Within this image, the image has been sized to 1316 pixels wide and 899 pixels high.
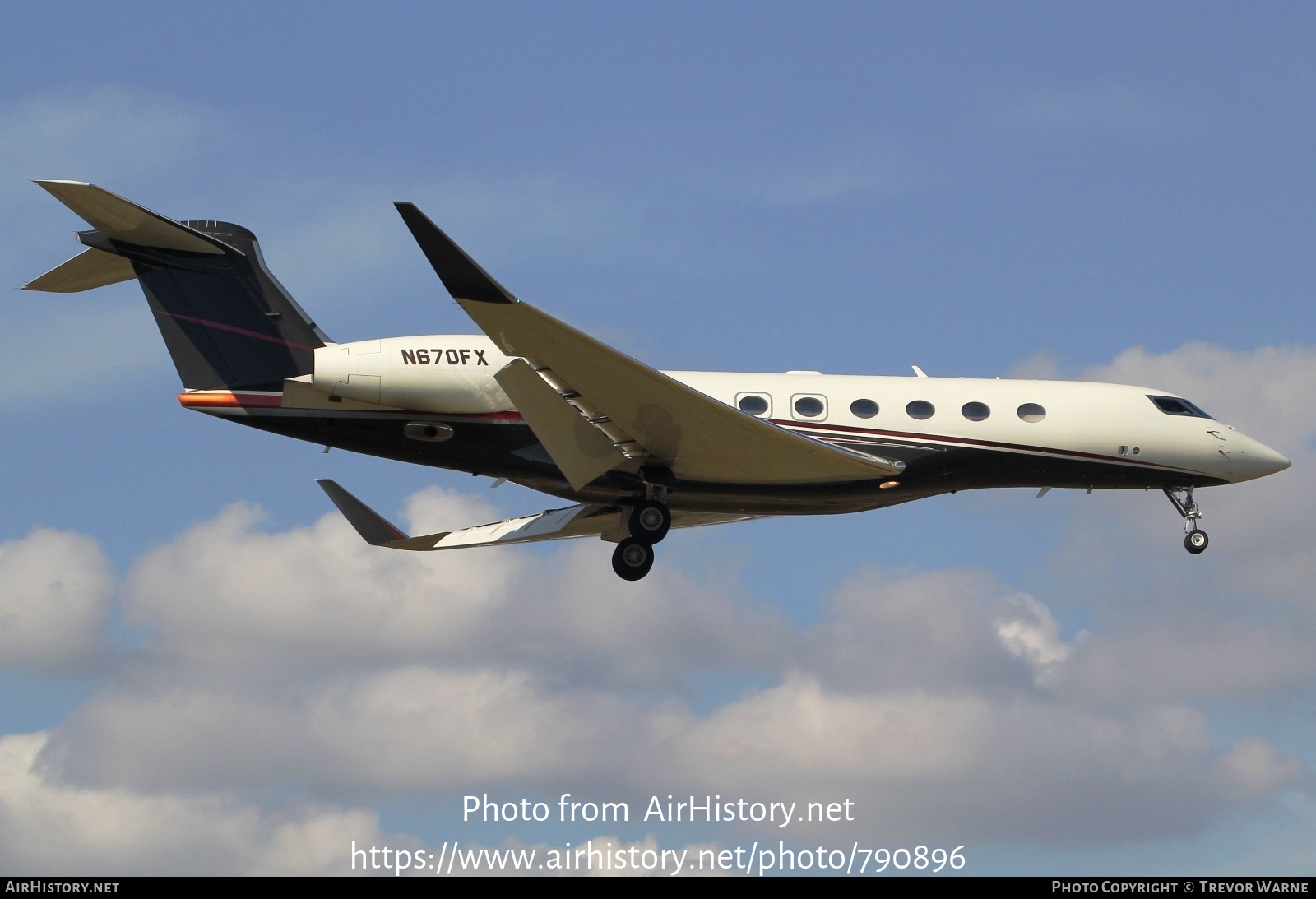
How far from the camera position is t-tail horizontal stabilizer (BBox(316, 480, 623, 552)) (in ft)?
87.7

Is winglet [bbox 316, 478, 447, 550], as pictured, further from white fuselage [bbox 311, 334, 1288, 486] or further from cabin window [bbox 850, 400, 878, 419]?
cabin window [bbox 850, 400, 878, 419]

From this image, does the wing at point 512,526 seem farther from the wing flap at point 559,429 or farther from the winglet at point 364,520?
the wing flap at point 559,429

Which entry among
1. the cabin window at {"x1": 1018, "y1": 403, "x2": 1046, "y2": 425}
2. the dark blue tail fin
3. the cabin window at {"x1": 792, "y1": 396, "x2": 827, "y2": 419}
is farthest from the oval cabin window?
the dark blue tail fin

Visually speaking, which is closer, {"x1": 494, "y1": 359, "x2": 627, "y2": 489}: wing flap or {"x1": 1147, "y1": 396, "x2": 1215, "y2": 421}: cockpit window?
{"x1": 494, "y1": 359, "x2": 627, "y2": 489}: wing flap

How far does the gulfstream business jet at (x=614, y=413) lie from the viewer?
73.3 feet

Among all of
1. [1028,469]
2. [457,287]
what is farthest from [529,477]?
[1028,469]

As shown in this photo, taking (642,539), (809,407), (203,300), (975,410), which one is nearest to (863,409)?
A: (809,407)

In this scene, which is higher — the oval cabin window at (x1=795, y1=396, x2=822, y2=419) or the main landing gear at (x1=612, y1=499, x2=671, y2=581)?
the oval cabin window at (x1=795, y1=396, x2=822, y2=419)

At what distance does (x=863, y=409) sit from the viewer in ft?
80.4

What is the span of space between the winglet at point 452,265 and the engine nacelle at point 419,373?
3.94 meters

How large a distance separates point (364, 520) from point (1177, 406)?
47.7 ft

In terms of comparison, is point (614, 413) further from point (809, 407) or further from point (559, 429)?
point (809, 407)

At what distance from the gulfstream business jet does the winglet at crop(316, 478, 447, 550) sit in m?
3.44

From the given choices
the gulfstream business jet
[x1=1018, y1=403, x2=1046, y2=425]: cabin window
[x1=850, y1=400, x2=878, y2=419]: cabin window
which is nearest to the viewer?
the gulfstream business jet
